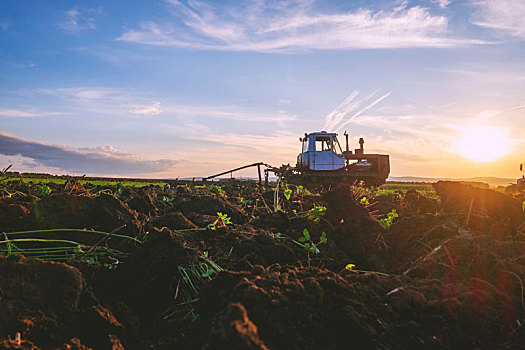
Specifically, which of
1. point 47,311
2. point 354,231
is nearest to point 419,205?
point 354,231

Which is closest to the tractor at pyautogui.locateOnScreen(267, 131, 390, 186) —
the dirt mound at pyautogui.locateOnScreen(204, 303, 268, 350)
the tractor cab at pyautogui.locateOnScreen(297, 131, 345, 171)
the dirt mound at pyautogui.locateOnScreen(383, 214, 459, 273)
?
the tractor cab at pyautogui.locateOnScreen(297, 131, 345, 171)

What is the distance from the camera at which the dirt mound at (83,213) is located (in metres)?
3.85

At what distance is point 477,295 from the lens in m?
2.26

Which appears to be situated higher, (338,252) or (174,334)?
(338,252)

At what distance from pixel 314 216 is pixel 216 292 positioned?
103 inches

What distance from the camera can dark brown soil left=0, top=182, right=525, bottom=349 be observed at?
1.83 metres

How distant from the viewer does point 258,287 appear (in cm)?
193

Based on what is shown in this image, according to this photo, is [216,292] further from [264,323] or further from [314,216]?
[314,216]

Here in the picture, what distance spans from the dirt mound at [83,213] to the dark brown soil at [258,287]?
0.01 metres

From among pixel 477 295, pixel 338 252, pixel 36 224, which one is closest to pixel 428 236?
pixel 338 252

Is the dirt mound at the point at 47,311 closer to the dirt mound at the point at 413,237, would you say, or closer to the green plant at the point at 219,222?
the green plant at the point at 219,222

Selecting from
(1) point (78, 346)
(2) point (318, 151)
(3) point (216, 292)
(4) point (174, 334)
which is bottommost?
(4) point (174, 334)

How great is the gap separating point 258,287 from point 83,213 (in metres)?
2.92

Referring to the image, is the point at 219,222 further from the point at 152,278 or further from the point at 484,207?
the point at 484,207
